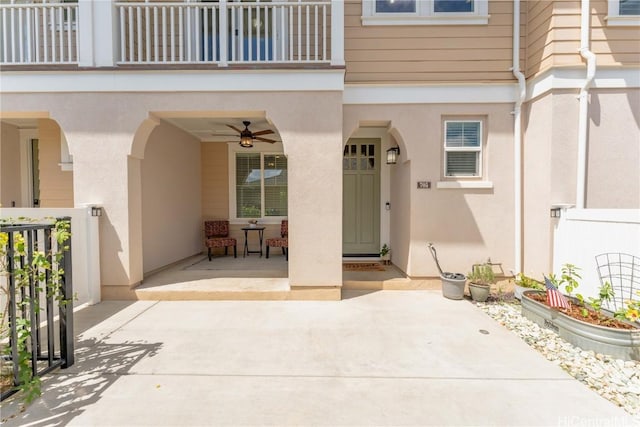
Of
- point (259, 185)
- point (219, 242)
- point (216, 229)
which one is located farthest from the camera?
point (259, 185)

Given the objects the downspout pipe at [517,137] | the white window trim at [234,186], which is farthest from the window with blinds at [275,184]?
the downspout pipe at [517,137]

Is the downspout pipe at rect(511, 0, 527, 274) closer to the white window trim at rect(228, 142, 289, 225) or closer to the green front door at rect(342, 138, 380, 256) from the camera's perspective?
the green front door at rect(342, 138, 380, 256)

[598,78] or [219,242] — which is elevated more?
[598,78]

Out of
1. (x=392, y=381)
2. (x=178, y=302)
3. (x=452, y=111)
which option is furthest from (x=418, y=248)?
(x=178, y=302)

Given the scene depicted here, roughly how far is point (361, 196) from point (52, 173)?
6.49 metres

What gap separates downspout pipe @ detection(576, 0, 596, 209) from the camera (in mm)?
4219

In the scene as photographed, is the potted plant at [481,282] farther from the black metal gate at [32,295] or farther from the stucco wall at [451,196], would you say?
the black metal gate at [32,295]

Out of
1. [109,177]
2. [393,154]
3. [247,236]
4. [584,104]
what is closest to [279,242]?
[247,236]

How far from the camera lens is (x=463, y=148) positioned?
516 centimetres

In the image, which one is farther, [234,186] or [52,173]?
[234,186]

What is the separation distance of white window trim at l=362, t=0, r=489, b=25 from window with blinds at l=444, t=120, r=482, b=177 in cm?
167

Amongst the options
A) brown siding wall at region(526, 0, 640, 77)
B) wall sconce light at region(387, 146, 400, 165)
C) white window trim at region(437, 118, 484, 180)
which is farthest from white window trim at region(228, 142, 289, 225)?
brown siding wall at region(526, 0, 640, 77)

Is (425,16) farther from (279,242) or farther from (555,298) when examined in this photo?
(279,242)

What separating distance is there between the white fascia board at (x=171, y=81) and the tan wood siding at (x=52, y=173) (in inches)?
72.2
